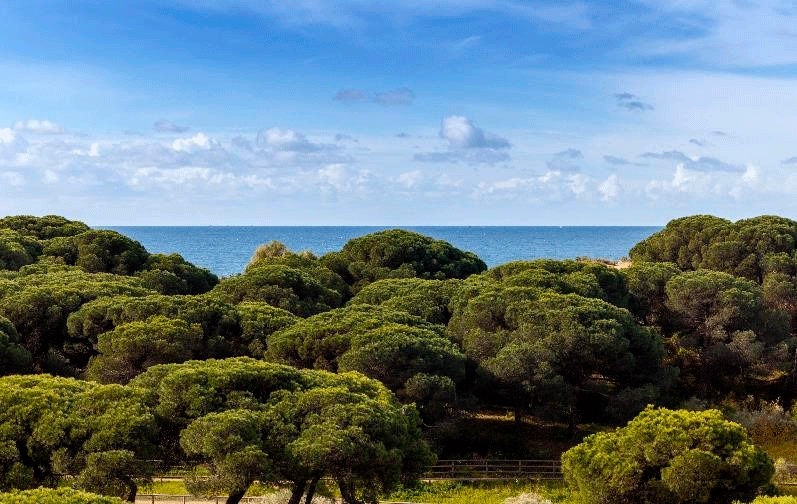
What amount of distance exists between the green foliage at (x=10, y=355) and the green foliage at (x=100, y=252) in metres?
17.8

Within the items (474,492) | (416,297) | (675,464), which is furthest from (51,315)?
(675,464)

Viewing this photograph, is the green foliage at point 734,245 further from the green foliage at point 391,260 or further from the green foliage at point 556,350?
the green foliage at point 556,350

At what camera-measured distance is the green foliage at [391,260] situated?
159 ft

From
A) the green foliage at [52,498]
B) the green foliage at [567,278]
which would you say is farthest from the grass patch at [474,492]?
the green foliage at [52,498]

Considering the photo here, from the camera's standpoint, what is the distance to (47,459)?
17.8 meters

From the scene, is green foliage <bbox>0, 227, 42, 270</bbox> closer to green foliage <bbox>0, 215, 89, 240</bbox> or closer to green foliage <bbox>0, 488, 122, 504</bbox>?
green foliage <bbox>0, 215, 89, 240</bbox>

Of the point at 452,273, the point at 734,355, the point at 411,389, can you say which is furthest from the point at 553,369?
the point at 452,273

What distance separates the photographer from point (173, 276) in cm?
4538

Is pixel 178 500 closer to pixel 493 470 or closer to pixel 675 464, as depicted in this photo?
pixel 493 470

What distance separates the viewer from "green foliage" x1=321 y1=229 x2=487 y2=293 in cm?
4838

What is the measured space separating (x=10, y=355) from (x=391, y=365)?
12.6 metres

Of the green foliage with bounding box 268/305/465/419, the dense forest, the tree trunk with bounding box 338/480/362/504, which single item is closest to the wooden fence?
the dense forest

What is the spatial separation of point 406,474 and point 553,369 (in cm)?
1069

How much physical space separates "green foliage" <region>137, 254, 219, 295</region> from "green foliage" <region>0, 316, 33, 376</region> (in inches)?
562
